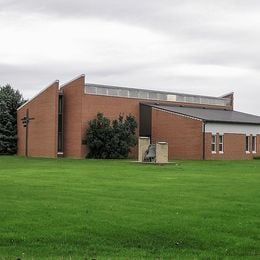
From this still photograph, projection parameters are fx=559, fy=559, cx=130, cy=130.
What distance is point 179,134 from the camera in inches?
2212

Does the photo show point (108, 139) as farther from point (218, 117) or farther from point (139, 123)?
point (218, 117)

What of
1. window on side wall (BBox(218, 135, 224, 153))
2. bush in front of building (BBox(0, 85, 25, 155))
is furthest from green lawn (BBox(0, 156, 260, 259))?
bush in front of building (BBox(0, 85, 25, 155))

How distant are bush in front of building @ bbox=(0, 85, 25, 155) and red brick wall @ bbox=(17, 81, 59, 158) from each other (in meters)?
2.43

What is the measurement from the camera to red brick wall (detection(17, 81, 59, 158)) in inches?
2335

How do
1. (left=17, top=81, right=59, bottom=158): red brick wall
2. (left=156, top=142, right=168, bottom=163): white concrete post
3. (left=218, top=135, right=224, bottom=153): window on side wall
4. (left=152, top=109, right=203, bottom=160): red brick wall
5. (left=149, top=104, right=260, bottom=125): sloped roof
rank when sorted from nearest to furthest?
(left=156, top=142, right=168, bottom=163): white concrete post
(left=152, top=109, right=203, bottom=160): red brick wall
(left=149, top=104, right=260, bottom=125): sloped roof
(left=218, top=135, right=224, bottom=153): window on side wall
(left=17, top=81, right=59, bottom=158): red brick wall

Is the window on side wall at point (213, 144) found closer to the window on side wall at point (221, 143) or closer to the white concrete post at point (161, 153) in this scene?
the window on side wall at point (221, 143)

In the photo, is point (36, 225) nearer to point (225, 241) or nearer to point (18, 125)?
point (225, 241)

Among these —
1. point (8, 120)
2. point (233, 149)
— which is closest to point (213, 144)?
point (233, 149)

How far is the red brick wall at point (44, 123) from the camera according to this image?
5931 cm

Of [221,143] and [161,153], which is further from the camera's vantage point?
[221,143]

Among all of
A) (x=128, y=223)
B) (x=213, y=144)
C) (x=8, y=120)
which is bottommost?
(x=128, y=223)

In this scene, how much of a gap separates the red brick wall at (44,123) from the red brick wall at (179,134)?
10.7 metres

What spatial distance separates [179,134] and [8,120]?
77.6 ft

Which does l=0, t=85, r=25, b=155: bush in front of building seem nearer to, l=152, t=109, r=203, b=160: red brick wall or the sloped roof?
l=152, t=109, r=203, b=160: red brick wall
